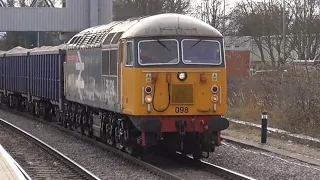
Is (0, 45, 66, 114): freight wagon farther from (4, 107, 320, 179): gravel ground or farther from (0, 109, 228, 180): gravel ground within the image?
(4, 107, 320, 179): gravel ground

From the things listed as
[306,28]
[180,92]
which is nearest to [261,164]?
[180,92]

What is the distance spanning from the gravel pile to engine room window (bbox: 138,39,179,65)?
2574 millimetres

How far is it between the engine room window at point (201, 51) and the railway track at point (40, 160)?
3147mm

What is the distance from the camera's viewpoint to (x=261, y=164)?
45.4 ft

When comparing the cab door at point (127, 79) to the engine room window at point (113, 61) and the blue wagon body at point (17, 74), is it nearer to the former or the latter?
the engine room window at point (113, 61)

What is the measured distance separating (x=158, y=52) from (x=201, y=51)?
93cm

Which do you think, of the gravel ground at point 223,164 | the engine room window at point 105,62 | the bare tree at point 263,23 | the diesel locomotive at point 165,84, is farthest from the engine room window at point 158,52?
the bare tree at point 263,23

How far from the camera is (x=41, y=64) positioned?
27.5m

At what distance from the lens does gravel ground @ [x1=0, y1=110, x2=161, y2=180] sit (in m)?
12.9

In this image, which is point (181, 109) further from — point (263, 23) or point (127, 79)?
Result: point (263, 23)

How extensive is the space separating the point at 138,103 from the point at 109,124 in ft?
9.77

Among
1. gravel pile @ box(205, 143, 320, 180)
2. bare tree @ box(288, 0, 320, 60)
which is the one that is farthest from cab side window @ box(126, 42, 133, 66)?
bare tree @ box(288, 0, 320, 60)

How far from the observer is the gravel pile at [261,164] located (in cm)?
1245

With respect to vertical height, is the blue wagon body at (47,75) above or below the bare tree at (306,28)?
below
